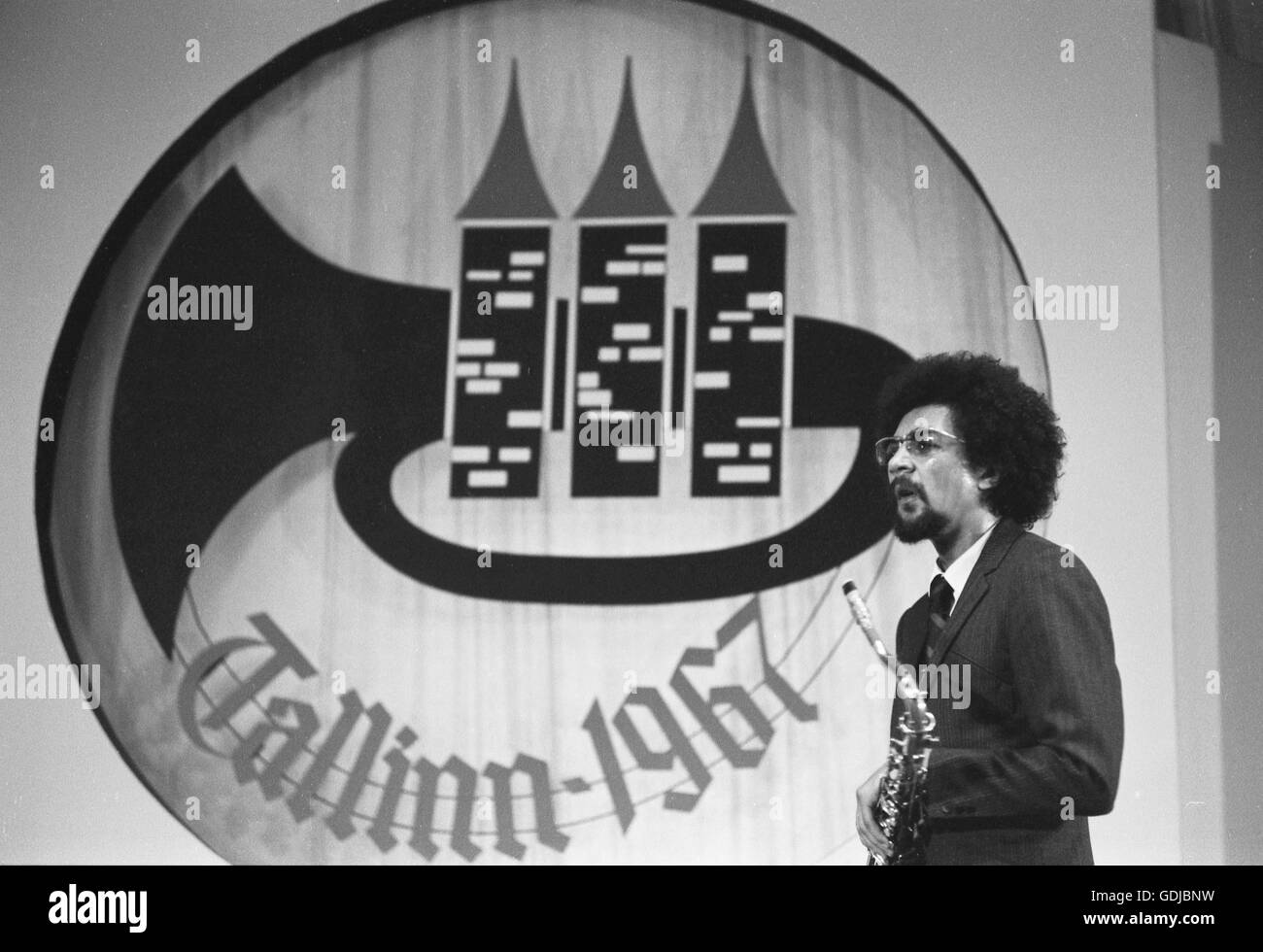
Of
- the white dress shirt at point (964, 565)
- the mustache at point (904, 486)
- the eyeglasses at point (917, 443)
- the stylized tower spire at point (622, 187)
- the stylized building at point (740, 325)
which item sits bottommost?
the white dress shirt at point (964, 565)

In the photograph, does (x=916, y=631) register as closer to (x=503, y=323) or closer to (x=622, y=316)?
(x=622, y=316)

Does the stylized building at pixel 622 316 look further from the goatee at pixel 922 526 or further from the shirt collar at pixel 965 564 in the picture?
the shirt collar at pixel 965 564

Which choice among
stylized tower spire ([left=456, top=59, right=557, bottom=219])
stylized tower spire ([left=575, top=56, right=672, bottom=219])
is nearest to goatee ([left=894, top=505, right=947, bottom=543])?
stylized tower spire ([left=575, top=56, right=672, bottom=219])

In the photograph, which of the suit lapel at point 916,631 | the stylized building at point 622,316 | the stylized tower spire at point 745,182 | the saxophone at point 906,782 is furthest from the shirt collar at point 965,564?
the stylized tower spire at point 745,182

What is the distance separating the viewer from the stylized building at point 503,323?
14.7 ft

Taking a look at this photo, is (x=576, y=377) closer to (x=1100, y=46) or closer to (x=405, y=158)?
(x=405, y=158)

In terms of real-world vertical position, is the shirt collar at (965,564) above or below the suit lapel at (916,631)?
above

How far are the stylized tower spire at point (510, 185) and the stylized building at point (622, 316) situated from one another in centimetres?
14

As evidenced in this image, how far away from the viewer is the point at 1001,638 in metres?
3.76

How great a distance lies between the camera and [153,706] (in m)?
4.48

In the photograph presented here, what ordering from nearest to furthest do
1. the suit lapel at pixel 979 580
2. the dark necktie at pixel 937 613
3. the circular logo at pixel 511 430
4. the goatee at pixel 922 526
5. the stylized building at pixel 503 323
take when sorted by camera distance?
the suit lapel at pixel 979 580, the dark necktie at pixel 937 613, the goatee at pixel 922 526, the circular logo at pixel 511 430, the stylized building at pixel 503 323

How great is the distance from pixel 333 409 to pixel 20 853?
1534 millimetres
